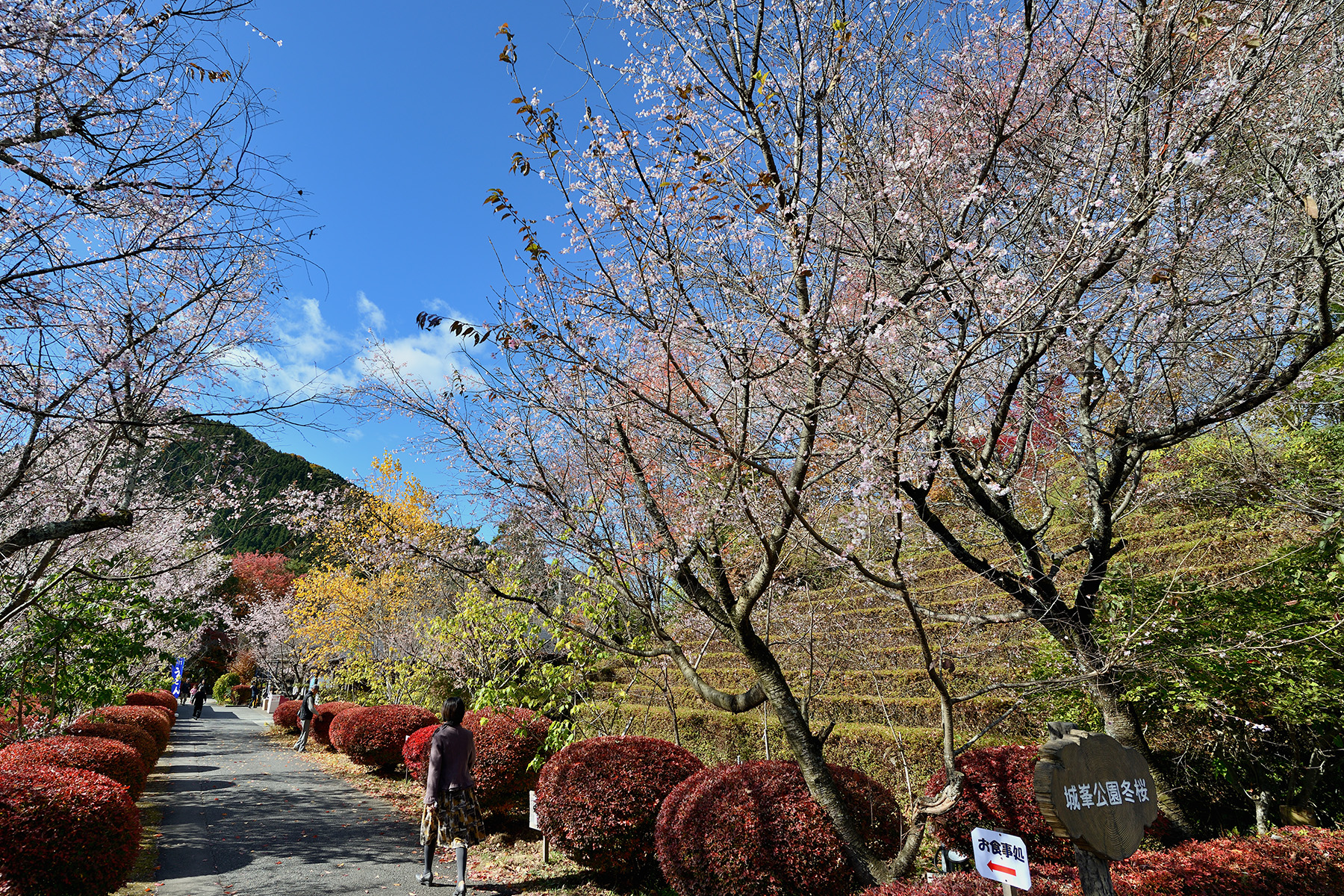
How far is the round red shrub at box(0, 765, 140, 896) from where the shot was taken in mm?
4375

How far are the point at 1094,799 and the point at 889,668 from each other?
19.3ft

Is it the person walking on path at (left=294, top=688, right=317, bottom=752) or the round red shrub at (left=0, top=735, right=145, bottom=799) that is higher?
the round red shrub at (left=0, top=735, right=145, bottom=799)

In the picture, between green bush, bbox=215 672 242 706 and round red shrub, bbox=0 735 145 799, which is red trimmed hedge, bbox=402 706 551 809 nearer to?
round red shrub, bbox=0 735 145 799

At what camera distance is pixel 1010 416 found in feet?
16.2

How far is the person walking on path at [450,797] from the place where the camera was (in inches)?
217

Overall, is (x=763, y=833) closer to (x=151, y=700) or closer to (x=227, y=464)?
(x=227, y=464)

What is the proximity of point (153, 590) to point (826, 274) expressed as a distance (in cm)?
1154

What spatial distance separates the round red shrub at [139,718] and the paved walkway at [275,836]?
625 mm

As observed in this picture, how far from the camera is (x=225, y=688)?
33.9m

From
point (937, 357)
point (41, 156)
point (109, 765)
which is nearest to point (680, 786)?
point (937, 357)

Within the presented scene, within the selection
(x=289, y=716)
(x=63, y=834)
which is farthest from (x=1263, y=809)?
(x=289, y=716)

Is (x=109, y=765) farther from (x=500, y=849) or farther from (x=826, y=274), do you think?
(x=826, y=274)

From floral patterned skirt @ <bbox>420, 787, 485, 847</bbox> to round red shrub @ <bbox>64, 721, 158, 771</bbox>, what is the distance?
596 centimetres

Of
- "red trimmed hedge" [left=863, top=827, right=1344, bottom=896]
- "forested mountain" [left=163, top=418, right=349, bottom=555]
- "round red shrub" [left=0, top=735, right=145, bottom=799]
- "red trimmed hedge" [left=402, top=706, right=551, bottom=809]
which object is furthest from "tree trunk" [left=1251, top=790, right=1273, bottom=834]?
"round red shrub" [left=0, top=735, right=145, bottom=799]
